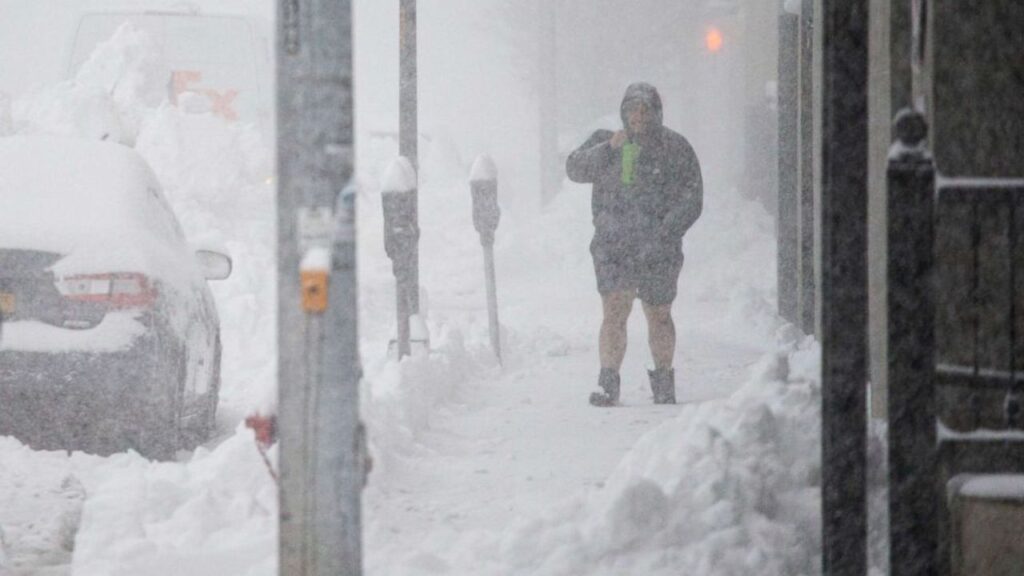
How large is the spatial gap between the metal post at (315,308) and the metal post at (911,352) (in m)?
1.47

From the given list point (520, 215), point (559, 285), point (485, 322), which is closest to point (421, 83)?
point (520, 215)

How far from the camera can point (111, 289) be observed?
6.36 m

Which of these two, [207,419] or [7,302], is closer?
[7,302]

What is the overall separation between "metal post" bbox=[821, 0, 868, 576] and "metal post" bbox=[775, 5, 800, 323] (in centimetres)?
741

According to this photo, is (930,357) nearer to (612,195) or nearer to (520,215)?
(612,195)

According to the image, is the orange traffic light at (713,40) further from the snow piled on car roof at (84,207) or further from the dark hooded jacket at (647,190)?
the snow piled on car roof at (84,207)

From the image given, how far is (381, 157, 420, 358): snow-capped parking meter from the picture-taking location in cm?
889

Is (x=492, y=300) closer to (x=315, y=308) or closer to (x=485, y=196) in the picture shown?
(x=485, y=196)

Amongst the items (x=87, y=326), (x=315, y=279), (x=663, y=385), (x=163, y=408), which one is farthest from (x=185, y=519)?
(x=663, y=385)

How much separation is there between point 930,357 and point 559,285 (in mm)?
12814

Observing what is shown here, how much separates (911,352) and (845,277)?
27 centimetres

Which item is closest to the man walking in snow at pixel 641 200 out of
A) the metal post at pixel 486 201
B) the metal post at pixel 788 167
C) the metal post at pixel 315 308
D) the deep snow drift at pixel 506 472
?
the deep snow drift at pixel 506 472

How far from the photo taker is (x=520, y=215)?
85.9 ft

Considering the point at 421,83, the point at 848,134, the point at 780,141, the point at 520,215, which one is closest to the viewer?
the point at 848,134
